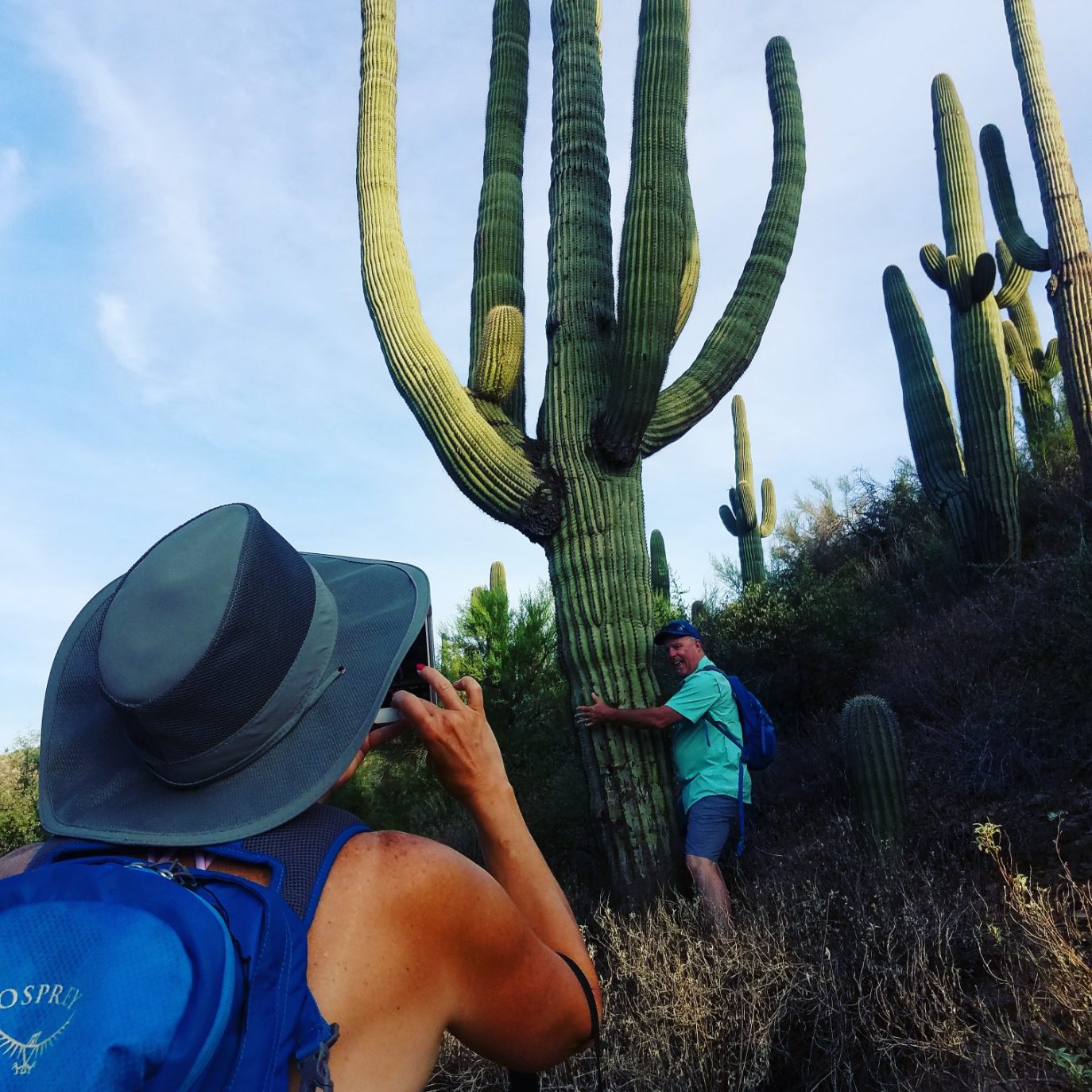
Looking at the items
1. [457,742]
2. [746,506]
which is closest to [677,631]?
[457,742]

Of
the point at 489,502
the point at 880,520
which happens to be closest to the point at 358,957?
the point at 489,502

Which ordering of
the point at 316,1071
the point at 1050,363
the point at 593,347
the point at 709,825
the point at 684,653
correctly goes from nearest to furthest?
the point at 316,1071, the point at 709,825, the point at 684,653, the point at 593,347, the point at 1050,363

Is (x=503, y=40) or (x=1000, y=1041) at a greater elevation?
(x=503, y=40)

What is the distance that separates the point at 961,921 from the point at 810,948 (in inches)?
25.9

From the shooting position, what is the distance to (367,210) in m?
6.64

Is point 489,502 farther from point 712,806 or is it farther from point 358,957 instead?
point 358,957

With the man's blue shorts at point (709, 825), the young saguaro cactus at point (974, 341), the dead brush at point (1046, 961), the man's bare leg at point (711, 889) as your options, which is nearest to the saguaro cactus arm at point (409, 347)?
the man's blue shorts at point (709, 825)

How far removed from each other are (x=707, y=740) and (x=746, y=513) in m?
10.4

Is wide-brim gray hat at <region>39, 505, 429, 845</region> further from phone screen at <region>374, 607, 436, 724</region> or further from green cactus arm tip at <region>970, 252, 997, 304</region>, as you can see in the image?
green cactus arm tip at <region>970, 252, 997, 304</region>

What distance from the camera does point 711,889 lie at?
16.0 feet

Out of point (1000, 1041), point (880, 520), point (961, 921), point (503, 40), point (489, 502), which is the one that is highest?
point (503, 40)

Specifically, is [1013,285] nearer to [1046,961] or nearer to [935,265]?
[935,265]

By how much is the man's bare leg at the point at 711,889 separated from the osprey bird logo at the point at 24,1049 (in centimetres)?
420

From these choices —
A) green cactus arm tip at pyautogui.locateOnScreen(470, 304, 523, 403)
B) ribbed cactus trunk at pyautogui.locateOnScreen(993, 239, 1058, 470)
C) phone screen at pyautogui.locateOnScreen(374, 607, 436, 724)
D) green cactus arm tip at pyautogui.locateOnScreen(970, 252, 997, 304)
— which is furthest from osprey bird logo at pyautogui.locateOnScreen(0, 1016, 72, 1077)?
ribbed cactus trunk at pyautogui.locateOnScreen(993, 239, 1058, 470)
